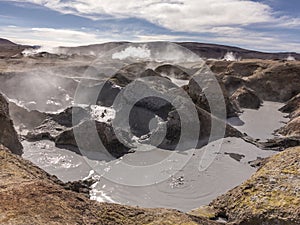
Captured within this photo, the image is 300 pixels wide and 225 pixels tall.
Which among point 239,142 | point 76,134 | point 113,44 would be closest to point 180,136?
point 239,142

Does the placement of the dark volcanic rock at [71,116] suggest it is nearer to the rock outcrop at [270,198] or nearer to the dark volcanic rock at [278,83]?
the rock outcrop at [270,198]

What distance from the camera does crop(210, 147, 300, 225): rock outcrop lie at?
443cm

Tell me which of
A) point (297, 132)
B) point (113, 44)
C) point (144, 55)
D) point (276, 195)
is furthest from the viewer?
point (113, 44)

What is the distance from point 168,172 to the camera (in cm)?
971

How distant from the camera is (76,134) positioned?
11.6m

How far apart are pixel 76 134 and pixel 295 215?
8530 millimetres

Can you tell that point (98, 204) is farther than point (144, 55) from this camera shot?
No

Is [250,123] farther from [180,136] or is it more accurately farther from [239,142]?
[180,136]

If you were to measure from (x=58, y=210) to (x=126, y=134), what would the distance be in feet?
27.6

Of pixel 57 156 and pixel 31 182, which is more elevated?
pixel 31 182

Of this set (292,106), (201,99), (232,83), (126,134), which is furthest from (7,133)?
(232,83)

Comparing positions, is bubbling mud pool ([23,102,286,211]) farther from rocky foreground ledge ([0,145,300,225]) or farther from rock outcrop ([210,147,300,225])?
rocky foreground ledge ([0,145,300,225])

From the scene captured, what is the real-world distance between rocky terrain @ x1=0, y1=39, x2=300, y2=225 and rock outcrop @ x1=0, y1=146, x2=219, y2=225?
11 millimetres

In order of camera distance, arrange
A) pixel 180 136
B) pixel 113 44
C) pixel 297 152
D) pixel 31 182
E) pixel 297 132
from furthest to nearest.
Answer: pixel 113 44 < pixel 297 132 < pixel 180 136 < pixel 297 152 < pixel 31 182
